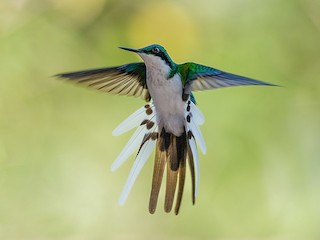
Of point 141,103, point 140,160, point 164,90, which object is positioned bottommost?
point 140,160

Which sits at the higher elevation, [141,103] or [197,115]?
[141,103]

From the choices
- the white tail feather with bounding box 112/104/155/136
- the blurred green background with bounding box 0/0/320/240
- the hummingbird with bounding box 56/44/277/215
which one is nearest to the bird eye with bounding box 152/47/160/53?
the hummingbird with bounding box 56/44/277/215

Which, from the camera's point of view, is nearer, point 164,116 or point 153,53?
point 153,53

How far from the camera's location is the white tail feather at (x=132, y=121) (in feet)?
4.13

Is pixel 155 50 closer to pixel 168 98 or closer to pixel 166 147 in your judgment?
pixel 168 98

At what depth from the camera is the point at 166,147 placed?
1359 mm

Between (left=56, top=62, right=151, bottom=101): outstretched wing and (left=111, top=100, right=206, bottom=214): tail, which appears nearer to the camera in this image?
(left=56, top=62, right=151, bottom=101): outstretched wing

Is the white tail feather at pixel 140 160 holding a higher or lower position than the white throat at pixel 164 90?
lower

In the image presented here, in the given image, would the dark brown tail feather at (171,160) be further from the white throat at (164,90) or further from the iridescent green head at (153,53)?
the iridescent green head at (153,53)

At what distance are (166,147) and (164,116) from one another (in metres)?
0.07

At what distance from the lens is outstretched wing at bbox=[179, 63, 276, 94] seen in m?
1.12

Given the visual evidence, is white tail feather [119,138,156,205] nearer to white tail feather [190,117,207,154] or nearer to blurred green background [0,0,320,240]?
white tail feather [190,117,207,154]

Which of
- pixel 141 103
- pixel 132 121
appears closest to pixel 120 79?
pixel 132 121

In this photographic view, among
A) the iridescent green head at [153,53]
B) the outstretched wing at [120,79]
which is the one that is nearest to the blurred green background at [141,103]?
the outstretched wing at [120,79]
